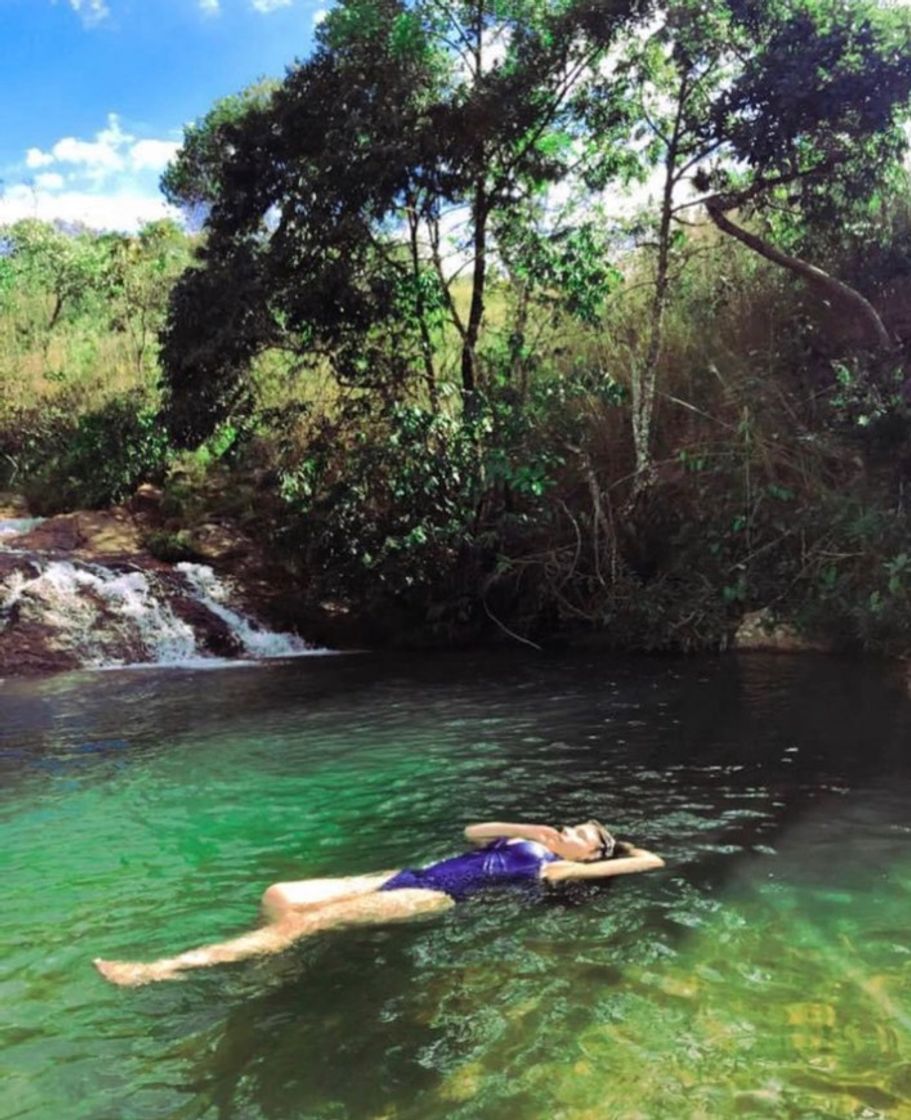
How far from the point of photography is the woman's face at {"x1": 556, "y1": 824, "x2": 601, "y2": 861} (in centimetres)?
498

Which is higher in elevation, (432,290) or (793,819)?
(432,290)

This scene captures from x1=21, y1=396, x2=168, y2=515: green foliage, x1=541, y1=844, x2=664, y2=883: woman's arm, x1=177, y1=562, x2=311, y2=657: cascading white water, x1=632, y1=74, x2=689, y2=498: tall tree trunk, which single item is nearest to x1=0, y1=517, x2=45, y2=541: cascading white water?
x1=21, y1=396, x2=168, y2=515: green foliage

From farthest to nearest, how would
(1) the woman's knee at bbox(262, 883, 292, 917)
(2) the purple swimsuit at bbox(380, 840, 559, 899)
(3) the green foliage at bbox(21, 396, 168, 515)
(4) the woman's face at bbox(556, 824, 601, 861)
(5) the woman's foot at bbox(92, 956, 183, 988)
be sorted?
(3) the green foliage at bbox(21, 396, 168, 515), (4) the woman's face at bbox(556, 824, 601, 861), (2) the purple swimsuit at bbox(380, 840, 559, 899), (1) the woman's knee at bbox(262, 883, 292, 917), (5) the woman's foot at bbox(92, 956, 183, 988)

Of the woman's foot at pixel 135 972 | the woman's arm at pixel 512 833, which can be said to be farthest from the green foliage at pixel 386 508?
the woman's foot at pixel 135 972

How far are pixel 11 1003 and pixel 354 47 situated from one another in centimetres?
1262

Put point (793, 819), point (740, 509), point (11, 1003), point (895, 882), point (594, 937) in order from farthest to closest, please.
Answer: point (740, 509) < point (793, 819) < point (895, 882) < point (594, 937) < point (11, 1003)

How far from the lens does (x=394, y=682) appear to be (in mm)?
11086

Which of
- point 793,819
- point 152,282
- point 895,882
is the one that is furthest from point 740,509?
point 152,282

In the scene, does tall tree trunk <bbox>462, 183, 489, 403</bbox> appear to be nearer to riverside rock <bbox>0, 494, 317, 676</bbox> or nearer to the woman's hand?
riverside rock <bbox>0, 494, 317, 676</bbox>

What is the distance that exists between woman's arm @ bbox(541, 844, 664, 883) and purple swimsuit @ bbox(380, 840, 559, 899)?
Result: 0.21ft

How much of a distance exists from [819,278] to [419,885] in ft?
38.7

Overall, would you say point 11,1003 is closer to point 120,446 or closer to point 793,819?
point 793,819

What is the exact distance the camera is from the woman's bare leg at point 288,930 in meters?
3.91

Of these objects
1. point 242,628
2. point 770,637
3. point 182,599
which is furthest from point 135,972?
point 182,599
